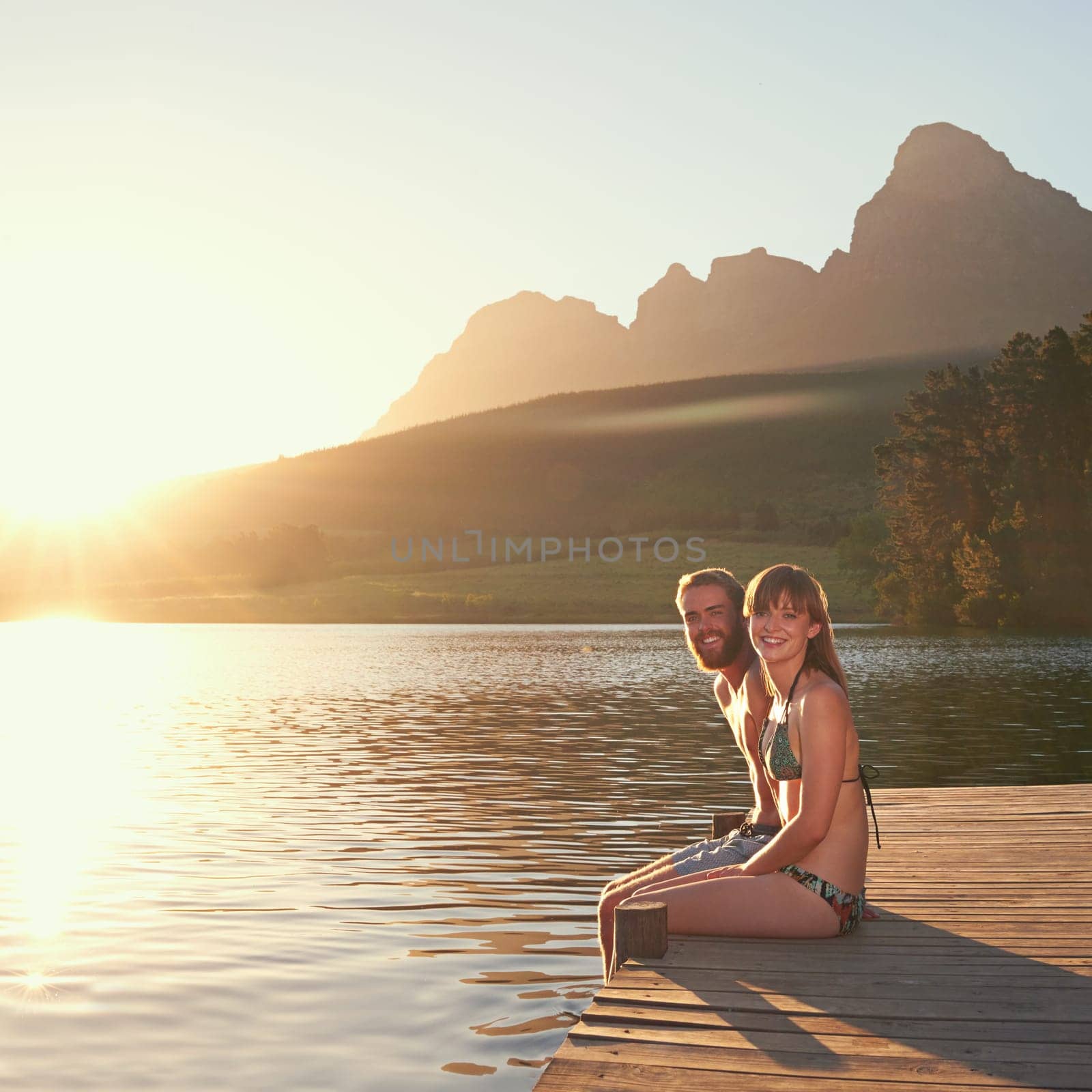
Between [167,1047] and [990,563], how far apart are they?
70.3 m

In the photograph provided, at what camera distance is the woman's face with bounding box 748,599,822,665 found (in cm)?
679

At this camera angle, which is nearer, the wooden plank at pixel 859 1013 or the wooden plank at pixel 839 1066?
the wooden plank at pixel 839 1066

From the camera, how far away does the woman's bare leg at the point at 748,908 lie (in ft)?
22.7

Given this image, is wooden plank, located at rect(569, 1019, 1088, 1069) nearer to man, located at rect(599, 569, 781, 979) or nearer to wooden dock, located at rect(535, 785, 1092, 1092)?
wooden dock, located at rect(535, 785, 1092, 1092)

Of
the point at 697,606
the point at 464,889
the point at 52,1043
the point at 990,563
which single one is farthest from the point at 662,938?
the point at 990,563

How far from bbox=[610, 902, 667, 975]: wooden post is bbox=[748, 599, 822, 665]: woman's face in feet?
4.54

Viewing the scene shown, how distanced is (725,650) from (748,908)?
158cm

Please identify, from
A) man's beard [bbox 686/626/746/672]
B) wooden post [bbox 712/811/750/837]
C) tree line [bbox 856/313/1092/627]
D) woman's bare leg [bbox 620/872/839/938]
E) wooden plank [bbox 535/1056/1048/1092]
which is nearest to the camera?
wooden plank [bbox 535/1056/1048/1092]

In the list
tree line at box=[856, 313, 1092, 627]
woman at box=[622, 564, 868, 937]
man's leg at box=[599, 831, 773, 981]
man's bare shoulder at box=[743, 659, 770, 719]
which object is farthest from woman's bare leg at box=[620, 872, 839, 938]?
tree line at box=[856, 313, 1092, 627]

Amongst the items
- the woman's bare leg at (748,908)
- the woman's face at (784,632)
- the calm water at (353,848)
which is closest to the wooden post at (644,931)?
A: the woman's bare leg at (748,908)

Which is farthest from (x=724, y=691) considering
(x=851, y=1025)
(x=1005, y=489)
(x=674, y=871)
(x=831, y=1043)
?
(x=1005, y=489)

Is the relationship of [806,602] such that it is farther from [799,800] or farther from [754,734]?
[754,734]

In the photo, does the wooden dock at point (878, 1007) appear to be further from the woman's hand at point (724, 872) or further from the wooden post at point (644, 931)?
the woman's hand at point (724, 872)

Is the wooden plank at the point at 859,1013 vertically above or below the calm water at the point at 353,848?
above
